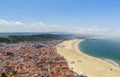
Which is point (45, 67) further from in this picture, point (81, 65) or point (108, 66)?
point (108, 66)

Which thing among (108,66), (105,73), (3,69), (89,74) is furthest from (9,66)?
(108,66)

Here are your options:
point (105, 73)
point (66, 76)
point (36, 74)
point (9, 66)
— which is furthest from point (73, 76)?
point (9, 66)

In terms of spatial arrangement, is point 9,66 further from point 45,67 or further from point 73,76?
point 73,76

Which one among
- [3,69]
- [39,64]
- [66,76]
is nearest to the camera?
[66,76]

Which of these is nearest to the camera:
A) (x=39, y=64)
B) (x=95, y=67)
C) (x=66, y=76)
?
(x=66, y=76)

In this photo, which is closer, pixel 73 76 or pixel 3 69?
pixel 73 76

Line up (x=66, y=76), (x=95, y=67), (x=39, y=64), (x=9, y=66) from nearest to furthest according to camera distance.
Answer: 1. (x=66, y=76)
2. (x=9, y=66)
3. (x=39, y=64)
4. (x=95, y=67)

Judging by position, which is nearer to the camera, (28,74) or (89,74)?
(28,74)

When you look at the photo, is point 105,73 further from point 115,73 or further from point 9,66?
point 9,66

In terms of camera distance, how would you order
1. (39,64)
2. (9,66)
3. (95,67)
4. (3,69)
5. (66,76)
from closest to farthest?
(66,76), (3,69), (9,66), (39,64), (95,67)
